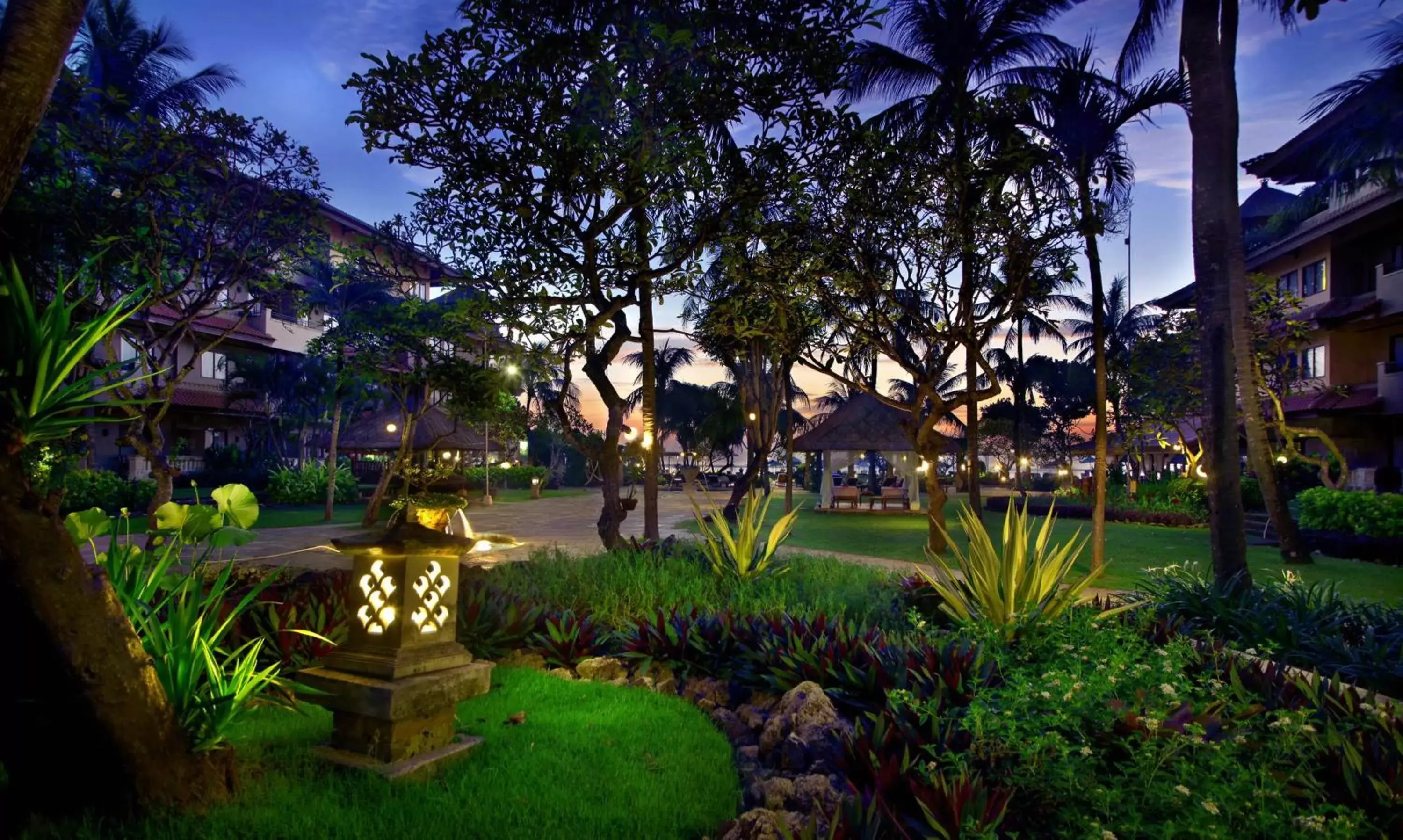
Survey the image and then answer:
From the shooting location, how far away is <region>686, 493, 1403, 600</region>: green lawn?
10.5 metres

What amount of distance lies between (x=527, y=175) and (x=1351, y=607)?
849 cm

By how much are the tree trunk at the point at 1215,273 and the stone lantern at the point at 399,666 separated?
6.69 meters

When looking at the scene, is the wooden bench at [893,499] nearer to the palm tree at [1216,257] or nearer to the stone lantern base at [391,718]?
the palm tree at [1216,257]

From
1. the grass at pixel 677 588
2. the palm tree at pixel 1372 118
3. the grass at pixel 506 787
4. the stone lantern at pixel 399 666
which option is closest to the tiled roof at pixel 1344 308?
the palm tree at pixel 1372 118

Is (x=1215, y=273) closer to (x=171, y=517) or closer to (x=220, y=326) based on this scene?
(x=171, y=517)

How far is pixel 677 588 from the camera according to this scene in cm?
699

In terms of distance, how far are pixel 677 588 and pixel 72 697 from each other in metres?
4.99

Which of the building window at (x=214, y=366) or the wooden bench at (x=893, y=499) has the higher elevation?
the building window at (x=214, y=366)

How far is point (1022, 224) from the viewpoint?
40.5 ft

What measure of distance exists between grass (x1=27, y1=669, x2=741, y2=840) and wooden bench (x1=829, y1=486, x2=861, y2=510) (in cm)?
2151

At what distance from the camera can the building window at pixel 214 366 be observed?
28.7m

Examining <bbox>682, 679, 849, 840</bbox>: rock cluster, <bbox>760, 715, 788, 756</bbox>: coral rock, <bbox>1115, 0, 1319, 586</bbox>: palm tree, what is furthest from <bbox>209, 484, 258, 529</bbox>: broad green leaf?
<bbox>1115, 0, 1319, 586</bbox>: palm tree

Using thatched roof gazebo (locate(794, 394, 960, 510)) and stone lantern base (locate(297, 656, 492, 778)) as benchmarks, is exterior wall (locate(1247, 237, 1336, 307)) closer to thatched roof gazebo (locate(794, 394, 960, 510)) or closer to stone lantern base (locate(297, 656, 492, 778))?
thatched roof gazebo (locate(794, 394, 960, 510))

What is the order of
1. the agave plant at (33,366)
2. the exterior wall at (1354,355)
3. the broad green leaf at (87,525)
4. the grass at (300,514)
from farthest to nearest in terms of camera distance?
the exterior wall at (1354,355)
the grass at (300,514)
the broad green leaf at (87,525)
the agave plant at (33,366)
